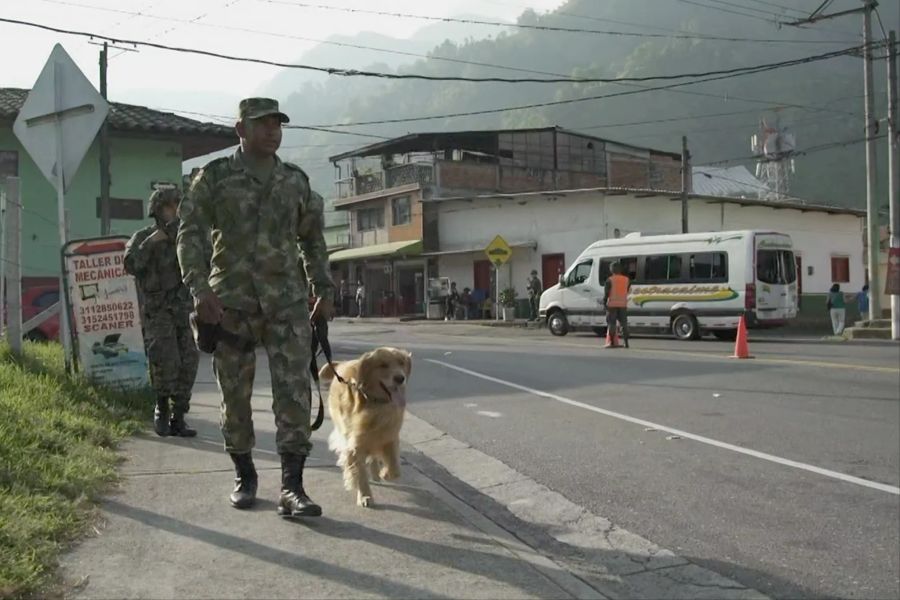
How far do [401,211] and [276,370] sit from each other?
37.8 metres

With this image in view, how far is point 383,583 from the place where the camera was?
323 centimetres

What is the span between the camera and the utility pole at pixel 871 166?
22.5m

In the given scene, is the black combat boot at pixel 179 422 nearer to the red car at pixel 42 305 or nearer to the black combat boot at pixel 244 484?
the black combat boot at pixel 244 484

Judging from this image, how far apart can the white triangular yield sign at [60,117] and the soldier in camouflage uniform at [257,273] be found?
349cm

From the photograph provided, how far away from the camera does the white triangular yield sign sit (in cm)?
682

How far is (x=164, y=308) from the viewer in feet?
20.0

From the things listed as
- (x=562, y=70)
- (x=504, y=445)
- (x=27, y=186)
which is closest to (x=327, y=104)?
(x=562, y=70)

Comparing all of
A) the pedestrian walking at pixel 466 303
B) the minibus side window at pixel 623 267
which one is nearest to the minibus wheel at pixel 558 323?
the minibus side window at pixel 623 267

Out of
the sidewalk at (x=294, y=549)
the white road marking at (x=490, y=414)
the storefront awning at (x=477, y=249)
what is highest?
the storefront awning at (x=477, y=249)

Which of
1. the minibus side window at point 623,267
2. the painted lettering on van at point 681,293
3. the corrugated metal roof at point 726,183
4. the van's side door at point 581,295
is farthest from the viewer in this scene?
the corrugated metal roof at point 726,183

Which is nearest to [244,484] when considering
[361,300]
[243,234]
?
[243,234]

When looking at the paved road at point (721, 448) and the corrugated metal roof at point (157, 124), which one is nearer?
the paved road at point (721, 448)

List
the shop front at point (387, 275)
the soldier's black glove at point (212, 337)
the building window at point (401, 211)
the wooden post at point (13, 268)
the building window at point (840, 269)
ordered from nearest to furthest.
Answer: the soldier's black glove at point (212, 337) → the wooden post at point (13, 268) → the building window at point (840, 269) → the shop front at point (387, 275) → the building window at point (401, 211)

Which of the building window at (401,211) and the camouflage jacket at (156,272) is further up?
the building window at (401,211)
